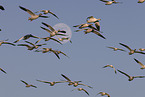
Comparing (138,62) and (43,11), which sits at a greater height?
(43,11)

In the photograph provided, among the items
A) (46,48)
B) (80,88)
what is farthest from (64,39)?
(80,88)

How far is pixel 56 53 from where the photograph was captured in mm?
68688

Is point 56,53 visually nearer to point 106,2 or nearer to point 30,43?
point 30,43

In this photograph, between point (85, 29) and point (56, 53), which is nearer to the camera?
point (85, 29)

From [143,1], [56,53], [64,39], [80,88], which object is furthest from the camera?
[80,88]

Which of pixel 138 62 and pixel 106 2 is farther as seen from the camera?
pixel 138 62

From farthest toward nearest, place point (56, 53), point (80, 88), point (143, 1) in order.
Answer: point (80, 88) < point (56, 53) < point (143, 1)

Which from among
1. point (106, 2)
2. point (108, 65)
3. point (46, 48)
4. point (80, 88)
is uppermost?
point (106, 2)

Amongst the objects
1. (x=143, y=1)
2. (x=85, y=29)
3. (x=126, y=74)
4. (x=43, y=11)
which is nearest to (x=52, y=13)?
(x=43, y=11)

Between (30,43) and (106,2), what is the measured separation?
15.9 metres

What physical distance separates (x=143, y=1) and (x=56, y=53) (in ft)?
65.6

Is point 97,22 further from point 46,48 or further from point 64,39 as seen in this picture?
point 46,48

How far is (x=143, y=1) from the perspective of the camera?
2277 inches

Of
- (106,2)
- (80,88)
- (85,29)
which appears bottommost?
(80,88)
